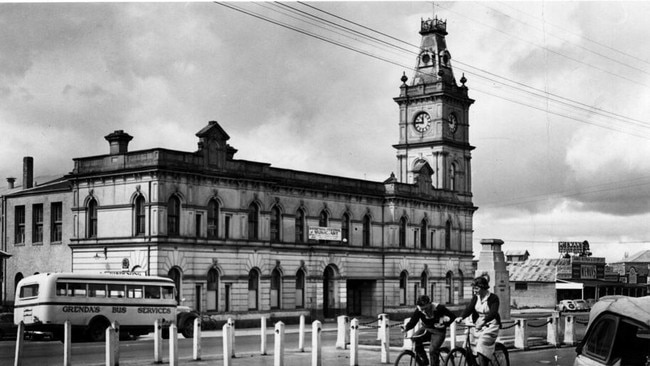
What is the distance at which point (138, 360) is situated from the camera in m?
22.7

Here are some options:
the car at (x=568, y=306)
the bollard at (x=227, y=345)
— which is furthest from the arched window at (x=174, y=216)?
the car at (x=568, y=306)

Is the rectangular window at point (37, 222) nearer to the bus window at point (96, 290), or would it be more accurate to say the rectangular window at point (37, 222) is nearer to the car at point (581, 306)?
the bus window at point (96, 290)

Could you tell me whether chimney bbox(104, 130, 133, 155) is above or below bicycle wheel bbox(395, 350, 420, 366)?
above

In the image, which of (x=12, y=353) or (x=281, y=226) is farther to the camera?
(x=281, y=226)

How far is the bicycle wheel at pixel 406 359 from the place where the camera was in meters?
16.5

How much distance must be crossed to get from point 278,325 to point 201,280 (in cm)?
2346

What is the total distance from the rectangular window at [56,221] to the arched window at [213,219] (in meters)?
8.28

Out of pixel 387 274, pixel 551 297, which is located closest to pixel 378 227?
pixel 387 274

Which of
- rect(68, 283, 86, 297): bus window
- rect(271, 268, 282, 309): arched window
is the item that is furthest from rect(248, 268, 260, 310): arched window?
rect(68, 283, 86, 297): bus window

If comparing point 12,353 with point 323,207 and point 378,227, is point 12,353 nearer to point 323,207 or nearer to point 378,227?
point 323,207

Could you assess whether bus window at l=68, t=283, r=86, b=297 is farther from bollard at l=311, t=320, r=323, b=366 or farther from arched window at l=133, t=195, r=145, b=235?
bollard at l=311, t=320, r=323, b=366

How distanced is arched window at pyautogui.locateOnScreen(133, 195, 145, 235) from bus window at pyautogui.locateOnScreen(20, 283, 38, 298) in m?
10.3

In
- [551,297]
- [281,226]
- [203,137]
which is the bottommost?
[551,297]

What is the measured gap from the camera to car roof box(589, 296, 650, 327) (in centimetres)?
1068
